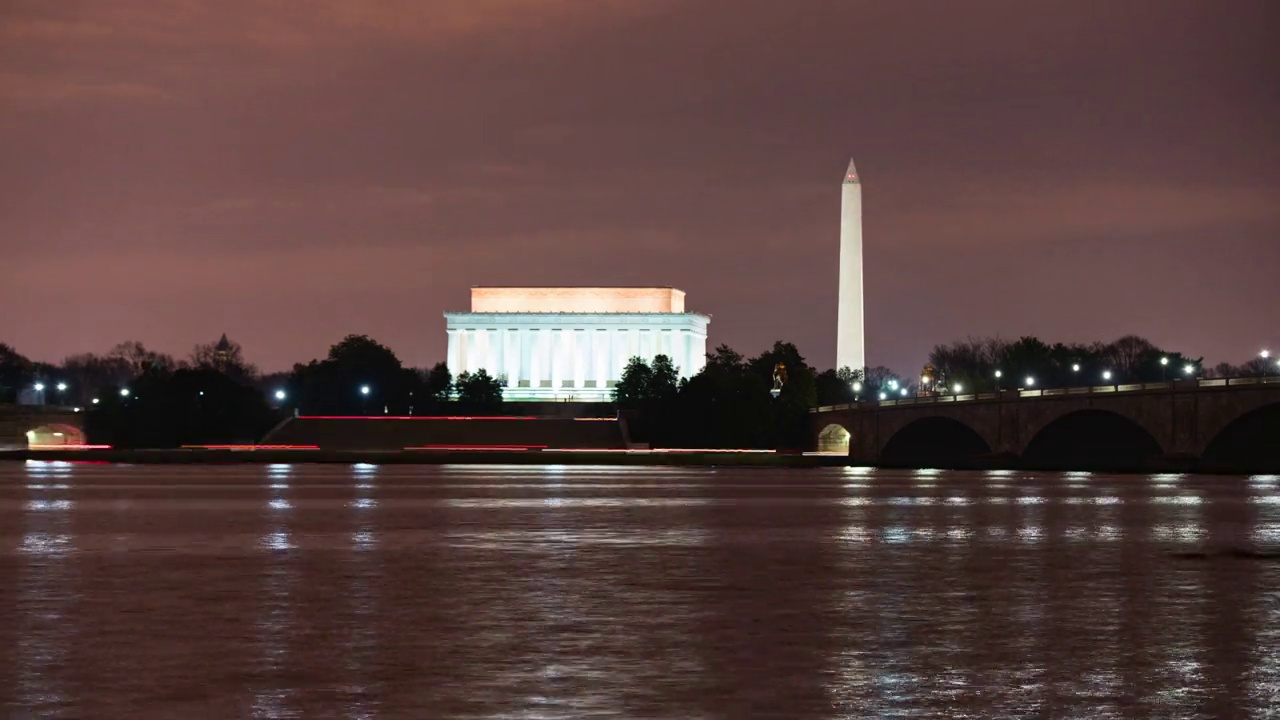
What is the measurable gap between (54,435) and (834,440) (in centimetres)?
6030

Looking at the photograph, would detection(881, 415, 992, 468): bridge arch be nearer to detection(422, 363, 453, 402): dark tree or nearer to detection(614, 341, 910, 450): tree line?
detection(614, 341, 910, 450): tree line

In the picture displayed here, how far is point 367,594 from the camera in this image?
77.3 feet

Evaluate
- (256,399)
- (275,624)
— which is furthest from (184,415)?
(275,624)

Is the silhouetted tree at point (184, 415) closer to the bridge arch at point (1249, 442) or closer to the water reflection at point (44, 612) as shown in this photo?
the bridge arch at point (1249, 442)

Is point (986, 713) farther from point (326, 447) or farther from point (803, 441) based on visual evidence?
point (803, 441)

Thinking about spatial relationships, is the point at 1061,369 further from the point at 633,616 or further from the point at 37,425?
the point at 633,616

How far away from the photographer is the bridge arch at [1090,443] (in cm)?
10338

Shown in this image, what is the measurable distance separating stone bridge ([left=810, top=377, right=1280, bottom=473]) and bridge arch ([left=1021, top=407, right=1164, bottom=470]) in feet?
0.24

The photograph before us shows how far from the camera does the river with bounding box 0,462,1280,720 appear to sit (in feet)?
50.9

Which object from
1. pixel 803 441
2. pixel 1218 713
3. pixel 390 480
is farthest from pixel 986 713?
pixel 803 441

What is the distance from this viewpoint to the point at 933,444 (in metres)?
127

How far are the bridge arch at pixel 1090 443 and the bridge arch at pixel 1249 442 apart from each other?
17.4 feet

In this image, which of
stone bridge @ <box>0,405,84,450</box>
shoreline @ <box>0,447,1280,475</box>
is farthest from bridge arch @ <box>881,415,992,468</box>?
stone bridge @ <box>0,405,84,450</box>

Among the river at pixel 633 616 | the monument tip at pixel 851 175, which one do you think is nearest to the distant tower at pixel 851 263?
the monument tip at pixel 851 175
